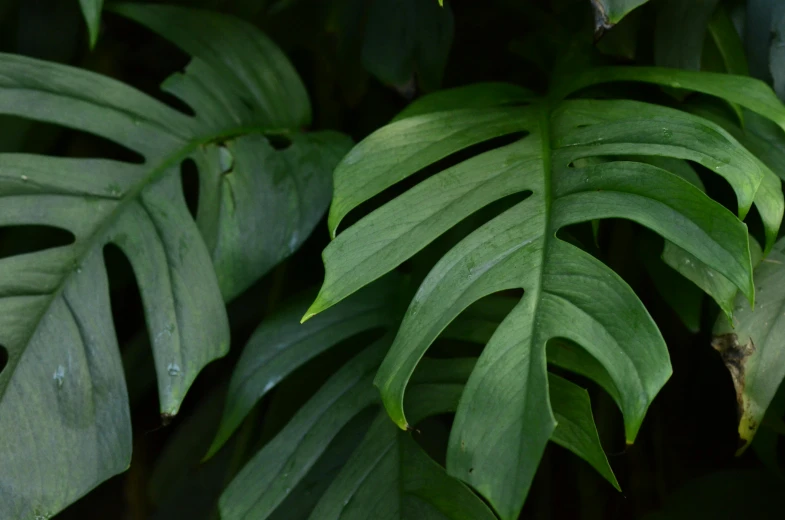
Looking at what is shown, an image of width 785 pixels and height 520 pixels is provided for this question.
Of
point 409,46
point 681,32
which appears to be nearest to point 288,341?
point 409,46

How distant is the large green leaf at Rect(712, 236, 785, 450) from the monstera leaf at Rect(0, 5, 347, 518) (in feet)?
1.44

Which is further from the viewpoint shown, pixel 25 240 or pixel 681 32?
pixel 25 240

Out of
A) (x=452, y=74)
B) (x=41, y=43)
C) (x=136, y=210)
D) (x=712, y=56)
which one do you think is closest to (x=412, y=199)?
(x=136, y=210)

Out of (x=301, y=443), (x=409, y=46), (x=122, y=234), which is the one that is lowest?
(x=301, y=443)

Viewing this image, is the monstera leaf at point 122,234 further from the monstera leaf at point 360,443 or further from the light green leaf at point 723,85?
the light green leaf at point 723,85

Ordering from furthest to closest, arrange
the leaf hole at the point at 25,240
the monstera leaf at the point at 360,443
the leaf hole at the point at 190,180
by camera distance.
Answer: the leaf hole at the point at 190,180 → the leaf hole at the point at 25,240 → the monstera leaf at the point at 360,443

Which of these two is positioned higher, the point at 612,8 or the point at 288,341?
the point at 612,8

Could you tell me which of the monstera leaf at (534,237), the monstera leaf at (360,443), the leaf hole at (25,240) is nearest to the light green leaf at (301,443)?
the monstera leaf at (360,443)

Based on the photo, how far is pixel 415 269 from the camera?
0.75 m

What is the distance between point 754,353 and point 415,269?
1.13ft

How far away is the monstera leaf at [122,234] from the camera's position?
58cm

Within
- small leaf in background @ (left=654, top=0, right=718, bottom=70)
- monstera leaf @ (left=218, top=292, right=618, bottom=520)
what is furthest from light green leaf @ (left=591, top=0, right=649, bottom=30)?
monstera leaf @ (left=218, top=292, right=618, bottom=520)

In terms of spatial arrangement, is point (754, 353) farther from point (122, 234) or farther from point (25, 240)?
point (25, 240)

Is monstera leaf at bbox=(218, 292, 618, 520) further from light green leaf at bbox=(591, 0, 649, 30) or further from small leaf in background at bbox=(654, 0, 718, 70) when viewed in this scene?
small leaf in background at bbox=(654, 0, 718, 70)
